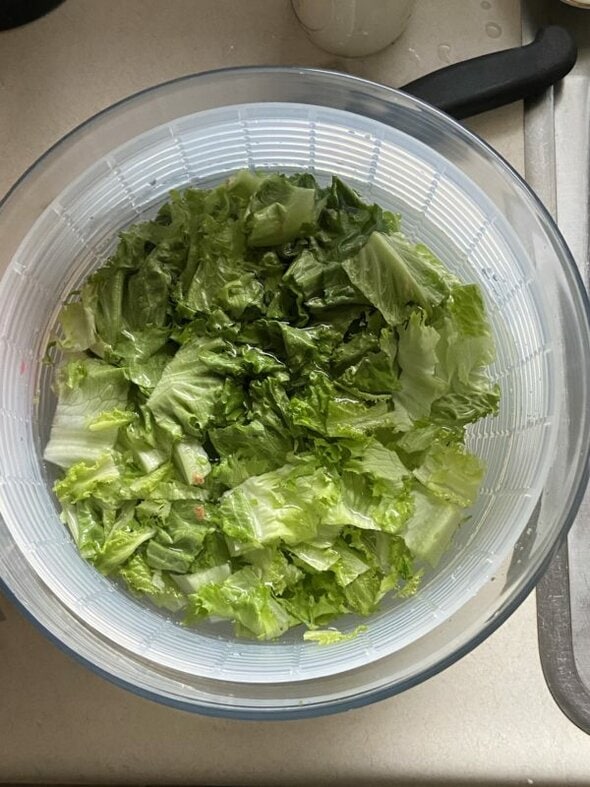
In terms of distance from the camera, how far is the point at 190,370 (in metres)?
0.94

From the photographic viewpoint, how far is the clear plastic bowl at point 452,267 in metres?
0.86

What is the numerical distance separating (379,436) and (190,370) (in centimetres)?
23

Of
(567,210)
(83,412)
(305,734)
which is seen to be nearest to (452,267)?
(567,210)

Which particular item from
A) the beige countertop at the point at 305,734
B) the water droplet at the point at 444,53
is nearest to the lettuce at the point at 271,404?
the beige countertop at the point at 305,734

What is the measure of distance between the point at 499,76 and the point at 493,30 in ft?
0.34

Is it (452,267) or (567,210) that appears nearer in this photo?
(452,267)

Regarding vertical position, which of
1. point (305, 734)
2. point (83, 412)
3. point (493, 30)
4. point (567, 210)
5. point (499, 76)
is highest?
point (493, 30)

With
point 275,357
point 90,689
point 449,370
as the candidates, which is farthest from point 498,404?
point 90,689

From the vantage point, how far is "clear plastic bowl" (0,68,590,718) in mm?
858

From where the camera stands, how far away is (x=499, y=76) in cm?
101

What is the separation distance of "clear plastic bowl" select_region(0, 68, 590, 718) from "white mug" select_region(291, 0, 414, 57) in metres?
0.14

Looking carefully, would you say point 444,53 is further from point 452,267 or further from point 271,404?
point 271,404

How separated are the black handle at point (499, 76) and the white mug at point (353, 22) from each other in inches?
3.0

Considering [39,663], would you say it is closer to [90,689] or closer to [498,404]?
[90,689]
